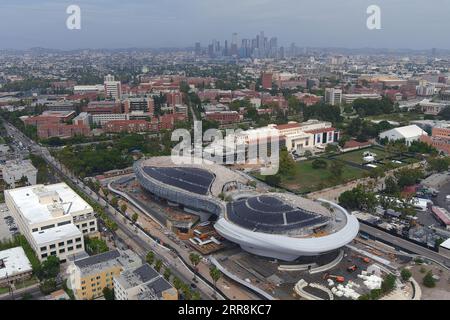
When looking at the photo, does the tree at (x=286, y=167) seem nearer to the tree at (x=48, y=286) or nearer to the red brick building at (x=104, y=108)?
the tree at (x=48, y=286)

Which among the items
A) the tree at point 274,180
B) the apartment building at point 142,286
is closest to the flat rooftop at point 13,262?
the apartment building at point 142,286

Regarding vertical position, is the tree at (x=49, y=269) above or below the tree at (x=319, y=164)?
below

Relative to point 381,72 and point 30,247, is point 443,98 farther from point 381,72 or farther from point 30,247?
point 30,247

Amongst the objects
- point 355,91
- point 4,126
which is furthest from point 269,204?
point 355,91

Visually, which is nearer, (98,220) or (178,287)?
(178,287)

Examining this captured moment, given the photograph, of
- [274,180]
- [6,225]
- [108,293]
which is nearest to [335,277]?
[108,293]

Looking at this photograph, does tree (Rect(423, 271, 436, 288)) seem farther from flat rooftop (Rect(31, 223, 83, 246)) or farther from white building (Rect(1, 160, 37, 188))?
white building (Rect(1, 160, 37, 188))
